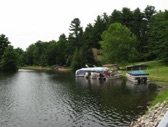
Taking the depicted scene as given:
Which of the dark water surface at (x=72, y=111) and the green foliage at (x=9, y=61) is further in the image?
the green foliage at (x=9, y=61)

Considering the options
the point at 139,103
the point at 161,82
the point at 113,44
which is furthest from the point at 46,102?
the point at 113,44

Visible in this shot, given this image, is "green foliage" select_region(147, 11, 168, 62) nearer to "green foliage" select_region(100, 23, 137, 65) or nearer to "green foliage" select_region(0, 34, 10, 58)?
"green foliage" select_region(100, 23, 137, 65)

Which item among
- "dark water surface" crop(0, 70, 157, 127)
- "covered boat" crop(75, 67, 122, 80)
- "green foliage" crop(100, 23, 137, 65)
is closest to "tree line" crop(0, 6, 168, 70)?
"green foliage" crop(100, 23, 137, 65)

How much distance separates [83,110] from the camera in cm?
3369

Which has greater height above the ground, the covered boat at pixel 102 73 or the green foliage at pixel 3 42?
the green foliage at pixel 3 42

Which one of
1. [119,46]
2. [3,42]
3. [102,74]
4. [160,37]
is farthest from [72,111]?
[3,42]

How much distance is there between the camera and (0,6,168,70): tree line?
88.1 meters

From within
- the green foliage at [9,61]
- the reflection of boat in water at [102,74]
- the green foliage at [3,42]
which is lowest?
the reflection of boat in water at [102,74]

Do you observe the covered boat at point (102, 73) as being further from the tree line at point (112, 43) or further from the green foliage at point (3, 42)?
the green foliage at point (3, 42)

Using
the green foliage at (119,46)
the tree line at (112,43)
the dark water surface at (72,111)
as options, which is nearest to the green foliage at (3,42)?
the tree line at (112,43)

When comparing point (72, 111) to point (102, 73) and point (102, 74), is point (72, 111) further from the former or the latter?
point (102, 73)

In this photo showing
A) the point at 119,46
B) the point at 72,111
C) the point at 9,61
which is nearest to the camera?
the point at 72,111

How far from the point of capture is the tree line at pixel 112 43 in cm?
8806

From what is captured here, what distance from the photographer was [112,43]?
87.8 metres
